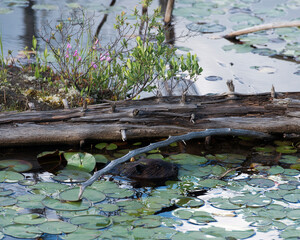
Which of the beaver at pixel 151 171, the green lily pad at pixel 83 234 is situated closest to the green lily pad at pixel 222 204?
the beaver at pixel 151 171

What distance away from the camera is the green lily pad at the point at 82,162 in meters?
3.66

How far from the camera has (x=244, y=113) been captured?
13.7 feet

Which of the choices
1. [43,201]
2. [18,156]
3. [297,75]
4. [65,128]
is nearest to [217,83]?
[297,75]

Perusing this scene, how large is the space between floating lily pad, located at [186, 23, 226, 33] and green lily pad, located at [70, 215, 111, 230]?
4.83 meters

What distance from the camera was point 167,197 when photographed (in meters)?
3.27

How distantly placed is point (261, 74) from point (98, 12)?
320cm

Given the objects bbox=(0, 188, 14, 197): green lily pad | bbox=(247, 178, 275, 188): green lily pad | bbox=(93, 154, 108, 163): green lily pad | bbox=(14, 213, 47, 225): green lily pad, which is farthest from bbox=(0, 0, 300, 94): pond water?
bbox=(14, 213, 47, 225): green lily pad

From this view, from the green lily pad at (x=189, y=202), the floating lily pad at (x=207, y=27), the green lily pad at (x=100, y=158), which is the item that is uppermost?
the floating lily pad at (x=207, y=27)

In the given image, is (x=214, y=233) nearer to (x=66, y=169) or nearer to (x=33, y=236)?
(x=33, y=236)

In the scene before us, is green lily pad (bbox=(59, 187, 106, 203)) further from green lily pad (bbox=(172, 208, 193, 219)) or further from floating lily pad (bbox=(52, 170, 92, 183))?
green lily pad (bbox=(172, 208, 193, 219))

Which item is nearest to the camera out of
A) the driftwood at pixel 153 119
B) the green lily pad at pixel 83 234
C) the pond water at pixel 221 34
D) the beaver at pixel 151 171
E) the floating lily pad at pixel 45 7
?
the green lily pad at pixel 83 234

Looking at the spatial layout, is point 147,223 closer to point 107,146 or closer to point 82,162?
point 82,162

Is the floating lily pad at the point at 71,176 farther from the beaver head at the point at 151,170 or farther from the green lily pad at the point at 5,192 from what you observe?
the green lily pad at the point at 5,192

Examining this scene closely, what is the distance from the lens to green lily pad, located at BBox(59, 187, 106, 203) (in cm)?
312
